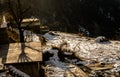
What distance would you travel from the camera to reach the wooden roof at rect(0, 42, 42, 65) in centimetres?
866

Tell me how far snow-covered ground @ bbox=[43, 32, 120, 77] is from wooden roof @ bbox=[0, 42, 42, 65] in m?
1.52

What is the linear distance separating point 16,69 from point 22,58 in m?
0.49

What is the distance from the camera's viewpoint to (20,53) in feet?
29.9

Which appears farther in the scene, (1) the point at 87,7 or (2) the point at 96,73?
(1) the point at 87,7

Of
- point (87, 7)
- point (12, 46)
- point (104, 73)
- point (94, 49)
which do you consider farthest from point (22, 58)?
point (87, 7)

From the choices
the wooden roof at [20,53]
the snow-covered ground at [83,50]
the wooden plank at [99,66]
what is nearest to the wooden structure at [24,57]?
the wooden roof at [20,53]

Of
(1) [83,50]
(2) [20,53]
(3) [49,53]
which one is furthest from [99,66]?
(2) [20,53]

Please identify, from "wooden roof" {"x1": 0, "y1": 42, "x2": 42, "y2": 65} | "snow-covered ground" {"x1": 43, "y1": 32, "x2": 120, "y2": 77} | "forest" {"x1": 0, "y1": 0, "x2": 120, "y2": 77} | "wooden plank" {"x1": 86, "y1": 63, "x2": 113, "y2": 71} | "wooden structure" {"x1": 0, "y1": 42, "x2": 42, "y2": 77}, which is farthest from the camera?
"snow-covered ground" {"x1": 43, "y1": 32, "x2": 120, "y2": 77}

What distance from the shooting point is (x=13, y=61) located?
8578mm

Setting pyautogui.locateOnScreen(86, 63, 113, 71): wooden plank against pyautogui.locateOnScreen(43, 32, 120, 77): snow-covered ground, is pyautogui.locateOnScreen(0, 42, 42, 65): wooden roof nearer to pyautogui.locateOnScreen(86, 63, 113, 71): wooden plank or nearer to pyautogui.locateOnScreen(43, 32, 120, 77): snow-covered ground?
pyautogui.locateOnScreen(43, 32, 120, 77): snow-covered ground

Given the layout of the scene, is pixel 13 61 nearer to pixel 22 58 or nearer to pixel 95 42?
pixel 22 58

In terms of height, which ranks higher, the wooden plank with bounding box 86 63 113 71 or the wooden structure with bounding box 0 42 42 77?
the wooden structure with bounding box 0 42 42 77

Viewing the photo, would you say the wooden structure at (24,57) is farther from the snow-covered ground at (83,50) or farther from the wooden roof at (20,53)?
the snow-covered ground at (83,50)

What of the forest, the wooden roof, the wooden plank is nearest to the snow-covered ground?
the forest
